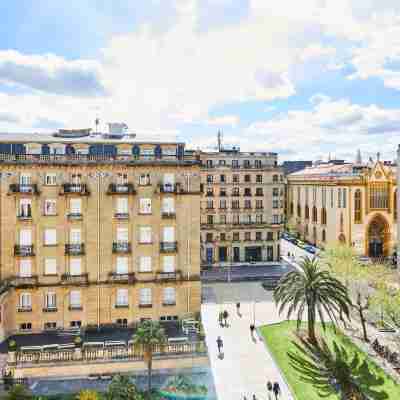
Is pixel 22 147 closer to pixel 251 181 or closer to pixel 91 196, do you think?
pixel 91 196

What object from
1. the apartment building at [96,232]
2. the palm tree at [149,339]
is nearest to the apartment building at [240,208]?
the apartment building at [96,232]

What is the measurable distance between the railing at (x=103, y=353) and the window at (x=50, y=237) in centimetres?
1076

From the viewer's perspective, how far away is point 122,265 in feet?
139

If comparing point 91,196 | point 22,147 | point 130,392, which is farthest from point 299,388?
point 22,147

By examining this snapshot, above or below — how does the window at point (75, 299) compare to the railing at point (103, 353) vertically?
above

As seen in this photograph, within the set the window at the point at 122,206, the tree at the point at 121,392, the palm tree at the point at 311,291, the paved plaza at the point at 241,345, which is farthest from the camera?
the window at the point at 122,206

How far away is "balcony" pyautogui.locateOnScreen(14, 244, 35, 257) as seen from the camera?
134 feet

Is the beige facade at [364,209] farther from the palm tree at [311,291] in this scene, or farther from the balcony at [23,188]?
the balcony at [23,188]

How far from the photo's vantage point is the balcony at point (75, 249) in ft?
136

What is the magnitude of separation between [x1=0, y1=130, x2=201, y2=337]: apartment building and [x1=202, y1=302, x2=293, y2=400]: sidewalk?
463 cm

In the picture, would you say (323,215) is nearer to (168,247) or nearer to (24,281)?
(168,247)

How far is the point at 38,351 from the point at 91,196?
1486 cm

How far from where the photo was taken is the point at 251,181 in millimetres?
74938

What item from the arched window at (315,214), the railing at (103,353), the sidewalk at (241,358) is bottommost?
the sidewalk at (241,358)
